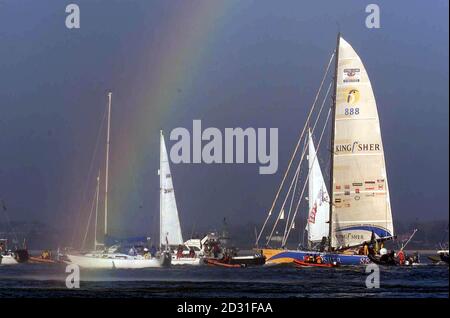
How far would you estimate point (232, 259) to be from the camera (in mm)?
127750

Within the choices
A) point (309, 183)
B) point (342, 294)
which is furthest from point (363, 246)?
point (342, 294)

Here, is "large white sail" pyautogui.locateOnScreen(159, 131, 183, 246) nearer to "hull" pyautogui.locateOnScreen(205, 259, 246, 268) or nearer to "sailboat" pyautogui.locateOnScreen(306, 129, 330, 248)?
"hull" pyautogui.locateOnScreen(205, 259, 246, 268)

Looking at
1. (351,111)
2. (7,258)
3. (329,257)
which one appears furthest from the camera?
(7,258)

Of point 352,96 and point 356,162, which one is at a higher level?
point 352,96

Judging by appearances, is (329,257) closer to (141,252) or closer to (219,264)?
(219,264)

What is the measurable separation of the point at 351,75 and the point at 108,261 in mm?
35714

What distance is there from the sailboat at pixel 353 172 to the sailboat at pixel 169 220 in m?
26.9

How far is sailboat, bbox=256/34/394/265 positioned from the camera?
347 feet

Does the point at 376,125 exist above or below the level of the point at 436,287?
above

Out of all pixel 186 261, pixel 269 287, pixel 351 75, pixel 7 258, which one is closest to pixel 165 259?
pixel 186 261

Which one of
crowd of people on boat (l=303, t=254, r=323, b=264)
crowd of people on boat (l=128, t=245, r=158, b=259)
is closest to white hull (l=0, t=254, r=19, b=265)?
crowd of people on boat (l=128, t=245, r=158, b=259)

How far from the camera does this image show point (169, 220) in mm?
138500
